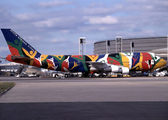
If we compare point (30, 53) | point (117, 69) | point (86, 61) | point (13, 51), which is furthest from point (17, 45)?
point (117, 69)

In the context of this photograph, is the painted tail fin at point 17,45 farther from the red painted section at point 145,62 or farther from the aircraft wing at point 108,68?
the red painted section at point 145,62

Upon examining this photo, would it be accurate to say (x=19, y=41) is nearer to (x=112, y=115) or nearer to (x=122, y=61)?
(x=122, y=61)

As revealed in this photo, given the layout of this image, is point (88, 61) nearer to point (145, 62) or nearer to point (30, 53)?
point (145, 62)

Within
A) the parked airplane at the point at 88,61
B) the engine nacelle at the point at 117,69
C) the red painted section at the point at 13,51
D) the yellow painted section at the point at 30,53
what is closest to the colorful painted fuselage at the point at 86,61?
the parked airplane at the point at 88,61

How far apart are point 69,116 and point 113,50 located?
15443 cm

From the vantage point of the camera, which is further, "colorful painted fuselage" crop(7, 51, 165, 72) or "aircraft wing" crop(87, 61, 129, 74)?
"colorful painted fuselage" crop(7, 51, 165, 72)

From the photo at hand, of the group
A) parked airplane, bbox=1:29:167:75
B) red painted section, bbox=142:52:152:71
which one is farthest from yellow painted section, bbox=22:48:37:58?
red painted section, bbox=142:52:152:71

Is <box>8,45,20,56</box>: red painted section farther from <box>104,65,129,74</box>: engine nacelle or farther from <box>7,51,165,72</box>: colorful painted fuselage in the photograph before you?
<box>104,65,129,74</box>: engine nacelle

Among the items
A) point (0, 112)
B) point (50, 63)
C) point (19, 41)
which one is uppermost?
point (19, 41)

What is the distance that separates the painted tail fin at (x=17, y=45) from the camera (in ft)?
156

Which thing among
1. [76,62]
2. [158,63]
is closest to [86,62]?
[76,62]

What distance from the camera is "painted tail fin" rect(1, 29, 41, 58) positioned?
47594mm

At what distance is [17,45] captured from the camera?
48.7m

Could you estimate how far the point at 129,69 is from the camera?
5097cm
